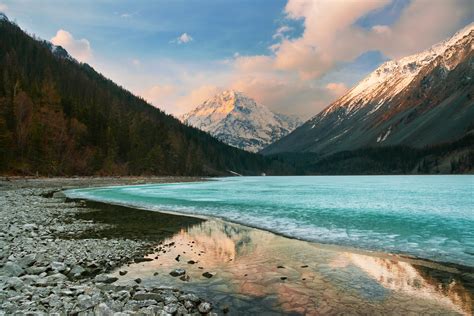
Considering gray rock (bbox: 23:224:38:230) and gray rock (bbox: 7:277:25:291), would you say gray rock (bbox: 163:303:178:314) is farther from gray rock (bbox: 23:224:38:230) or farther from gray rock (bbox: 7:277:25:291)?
gray rock (bbox: 23:224:38:230)

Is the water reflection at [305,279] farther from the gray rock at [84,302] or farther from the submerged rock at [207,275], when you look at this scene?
the gray rock at [84,302]

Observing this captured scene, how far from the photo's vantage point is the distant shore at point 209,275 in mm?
10000

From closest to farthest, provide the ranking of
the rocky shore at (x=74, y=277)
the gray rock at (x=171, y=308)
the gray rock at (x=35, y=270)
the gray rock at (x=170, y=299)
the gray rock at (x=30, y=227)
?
the rocky shore at (x=74, y=277), the gray rock at (x=171, y=308), the gray rock at (x=170, y=299), the gray rock at (x=35, y=270), the gray rock at (x=30, y=227)

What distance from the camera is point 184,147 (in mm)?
184000

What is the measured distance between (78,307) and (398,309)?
9196mm

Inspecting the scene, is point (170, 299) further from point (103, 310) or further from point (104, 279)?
point (104, 279)

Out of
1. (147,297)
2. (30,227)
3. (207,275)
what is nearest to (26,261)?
(147,297)

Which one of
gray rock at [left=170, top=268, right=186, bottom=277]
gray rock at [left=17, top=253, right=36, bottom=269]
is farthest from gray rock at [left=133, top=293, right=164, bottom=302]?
gray rock at [left=17, top=253, right=36, bottom=269]

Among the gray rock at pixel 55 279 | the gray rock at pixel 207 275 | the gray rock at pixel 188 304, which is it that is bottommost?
the gray rock at pixel 207 275

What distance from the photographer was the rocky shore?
9.12 m

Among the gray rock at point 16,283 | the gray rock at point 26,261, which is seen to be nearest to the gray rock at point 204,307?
the gray rock at point 16,283

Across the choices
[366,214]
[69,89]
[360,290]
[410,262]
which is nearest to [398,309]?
[360,290]

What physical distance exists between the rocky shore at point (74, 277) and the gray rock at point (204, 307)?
0.01 metres

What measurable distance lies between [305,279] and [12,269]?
10.8 meters
